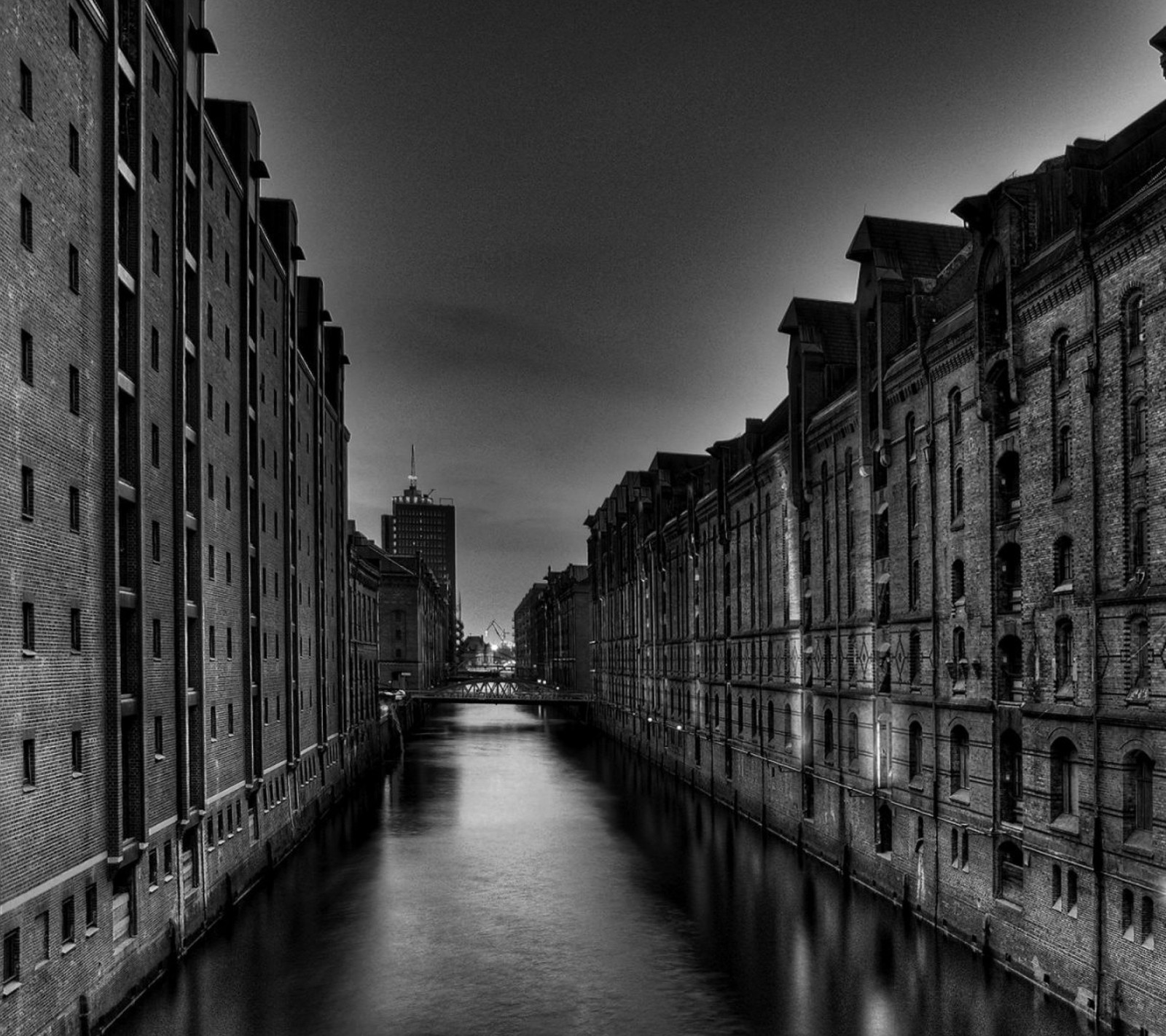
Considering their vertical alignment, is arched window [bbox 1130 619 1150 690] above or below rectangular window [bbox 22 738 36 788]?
above

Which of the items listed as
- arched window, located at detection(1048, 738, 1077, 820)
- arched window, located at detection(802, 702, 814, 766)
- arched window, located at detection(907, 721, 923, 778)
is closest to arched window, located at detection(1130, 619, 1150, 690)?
arched window, located at detection(1048, 738, 1077, 820)

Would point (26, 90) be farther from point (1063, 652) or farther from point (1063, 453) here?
point (1063, 652)

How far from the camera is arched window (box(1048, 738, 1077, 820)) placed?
22.5 m

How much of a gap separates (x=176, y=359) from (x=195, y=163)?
630cm

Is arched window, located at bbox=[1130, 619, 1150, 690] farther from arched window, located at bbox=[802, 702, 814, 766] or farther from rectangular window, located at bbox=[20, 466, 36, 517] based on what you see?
rectangular window, located at bbox=[20, 466, 36, 517]

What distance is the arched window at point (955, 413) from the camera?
1099 inches

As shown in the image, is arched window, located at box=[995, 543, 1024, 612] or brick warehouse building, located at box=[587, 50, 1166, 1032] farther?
arched window, located at box=[995, 543, 1024, 612]

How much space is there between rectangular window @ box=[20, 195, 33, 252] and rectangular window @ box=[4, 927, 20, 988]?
1174 centimetres

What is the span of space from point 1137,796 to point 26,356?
73.4ft

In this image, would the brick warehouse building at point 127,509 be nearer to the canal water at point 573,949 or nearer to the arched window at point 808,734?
the canal water at point 573,949

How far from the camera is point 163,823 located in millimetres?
25078

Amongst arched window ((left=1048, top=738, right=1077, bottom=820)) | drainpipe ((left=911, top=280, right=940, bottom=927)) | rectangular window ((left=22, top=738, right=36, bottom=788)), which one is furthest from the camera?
drainpipe ((left=911, top=280, right=940, bottom=927))

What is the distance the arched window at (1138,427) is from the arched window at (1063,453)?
2342 millimetres

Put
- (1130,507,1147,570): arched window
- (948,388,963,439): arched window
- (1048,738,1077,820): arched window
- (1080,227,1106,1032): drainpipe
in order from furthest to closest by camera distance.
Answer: (948,388,963,439): arched window → (1048,738,1077,820): arched window → (1080,227,1106,1032): drainpipe → (1130,507,1147,570): arched window
